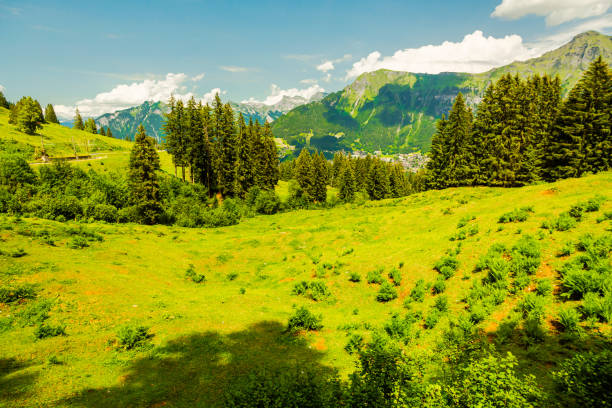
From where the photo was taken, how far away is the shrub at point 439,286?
47.1 feet

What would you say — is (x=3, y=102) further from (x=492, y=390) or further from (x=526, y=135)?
(x=526, y=135)

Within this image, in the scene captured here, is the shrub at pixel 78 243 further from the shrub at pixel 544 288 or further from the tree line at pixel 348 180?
the tree line at pixel 348 180

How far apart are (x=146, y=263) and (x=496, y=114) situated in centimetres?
5772

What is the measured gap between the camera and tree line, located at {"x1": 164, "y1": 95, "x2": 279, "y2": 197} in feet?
203

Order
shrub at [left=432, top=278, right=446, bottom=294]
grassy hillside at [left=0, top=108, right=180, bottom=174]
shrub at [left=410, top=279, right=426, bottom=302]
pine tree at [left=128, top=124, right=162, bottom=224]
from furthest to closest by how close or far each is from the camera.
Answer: grassy hillside at [left=0, top=108, right=180, bottom=174] → pine tree at [left=128, top=124, right=162, bottom=224] → shrub at [left=410, top=279, right=426, bottom=302] → shrub at [left=432, top=278, right=446, bottom=294]

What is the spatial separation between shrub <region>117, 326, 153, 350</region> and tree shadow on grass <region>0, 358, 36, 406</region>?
2.78m

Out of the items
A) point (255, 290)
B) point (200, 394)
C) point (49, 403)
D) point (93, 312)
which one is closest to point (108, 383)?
point (49, 403)

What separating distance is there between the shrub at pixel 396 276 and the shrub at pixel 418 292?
1292 mm

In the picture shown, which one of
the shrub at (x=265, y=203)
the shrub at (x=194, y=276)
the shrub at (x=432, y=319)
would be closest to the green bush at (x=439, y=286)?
the shrub at (x=432, y=319)

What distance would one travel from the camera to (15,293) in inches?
536

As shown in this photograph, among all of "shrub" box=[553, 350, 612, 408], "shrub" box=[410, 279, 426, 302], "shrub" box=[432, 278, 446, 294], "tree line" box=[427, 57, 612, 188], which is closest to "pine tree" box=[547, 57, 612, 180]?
"tree line" box=[427, 57, 612, 188]

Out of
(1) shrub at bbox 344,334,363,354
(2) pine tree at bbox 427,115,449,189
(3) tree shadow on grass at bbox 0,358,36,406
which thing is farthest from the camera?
(2) pine tree at bbox 427,115,449,189

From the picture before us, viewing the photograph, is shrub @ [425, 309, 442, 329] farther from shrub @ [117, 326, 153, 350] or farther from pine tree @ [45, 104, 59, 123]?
pine tree @ [45, 104, 59, 123]

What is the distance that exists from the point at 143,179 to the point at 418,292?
46.2 meters
